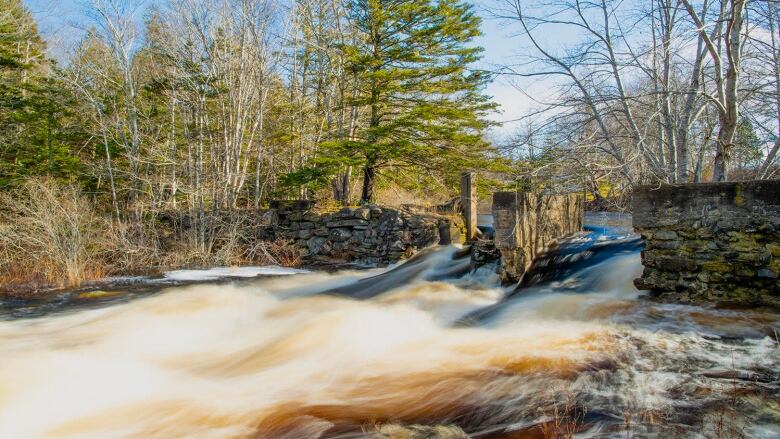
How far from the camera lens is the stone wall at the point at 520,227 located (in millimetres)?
7445

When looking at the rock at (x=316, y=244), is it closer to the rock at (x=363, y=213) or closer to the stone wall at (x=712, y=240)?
the rock at (x=363, y=213)

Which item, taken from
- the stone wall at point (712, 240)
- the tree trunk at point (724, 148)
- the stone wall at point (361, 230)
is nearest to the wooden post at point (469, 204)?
the stone wall at point (361, 230)

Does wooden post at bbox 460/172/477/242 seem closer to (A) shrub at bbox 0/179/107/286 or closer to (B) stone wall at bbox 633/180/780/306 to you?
(B) stone wall at bbox 633/180/780/306

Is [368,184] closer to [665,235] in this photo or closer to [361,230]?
[361,230]

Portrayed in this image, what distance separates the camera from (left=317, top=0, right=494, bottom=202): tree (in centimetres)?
1379

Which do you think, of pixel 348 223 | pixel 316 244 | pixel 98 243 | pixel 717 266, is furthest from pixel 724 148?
pixel 98 243

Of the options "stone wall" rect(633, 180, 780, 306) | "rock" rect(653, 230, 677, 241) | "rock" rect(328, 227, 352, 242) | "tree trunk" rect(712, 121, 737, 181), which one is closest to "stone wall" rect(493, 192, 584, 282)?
"stone wall" rect(633, 180, 780, 306)

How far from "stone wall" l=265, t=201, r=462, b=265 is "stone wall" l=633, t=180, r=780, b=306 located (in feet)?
21.2

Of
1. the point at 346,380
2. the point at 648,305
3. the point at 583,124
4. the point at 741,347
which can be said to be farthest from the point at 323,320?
the point at 583,124

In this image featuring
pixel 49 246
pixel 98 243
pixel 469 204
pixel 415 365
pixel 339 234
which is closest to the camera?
pixel 415 365

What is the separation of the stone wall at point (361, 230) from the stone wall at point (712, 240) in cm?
646

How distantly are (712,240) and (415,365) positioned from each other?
389cm

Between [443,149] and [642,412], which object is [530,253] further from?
[443,149]

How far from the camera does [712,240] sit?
18.6 ft
